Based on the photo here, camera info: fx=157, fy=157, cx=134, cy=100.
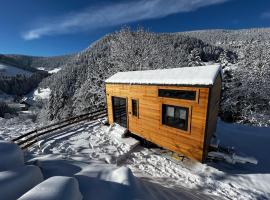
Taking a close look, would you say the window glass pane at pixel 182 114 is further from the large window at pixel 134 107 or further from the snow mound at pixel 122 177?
the snow mound at pixel 122 177

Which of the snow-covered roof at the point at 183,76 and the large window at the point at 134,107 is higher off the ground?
the snow-covered roof at the point at 183,76

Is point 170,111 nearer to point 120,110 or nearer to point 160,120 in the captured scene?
point 160,120

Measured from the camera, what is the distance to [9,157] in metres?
3.42

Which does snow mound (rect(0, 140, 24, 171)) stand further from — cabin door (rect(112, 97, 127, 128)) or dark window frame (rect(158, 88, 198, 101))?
cabin door (rect(112, 97, 127, 128))

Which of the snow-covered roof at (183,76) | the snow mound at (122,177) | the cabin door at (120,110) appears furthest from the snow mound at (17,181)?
the cabin door at (120,110)

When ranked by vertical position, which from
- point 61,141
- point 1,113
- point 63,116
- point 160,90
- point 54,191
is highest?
point 160,90

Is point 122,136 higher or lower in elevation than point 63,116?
higher

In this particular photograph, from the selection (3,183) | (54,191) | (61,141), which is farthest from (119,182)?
(61,141)

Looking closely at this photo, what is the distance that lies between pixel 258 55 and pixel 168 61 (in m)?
9.34

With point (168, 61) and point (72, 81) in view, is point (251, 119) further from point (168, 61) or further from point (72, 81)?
point (72, 81)

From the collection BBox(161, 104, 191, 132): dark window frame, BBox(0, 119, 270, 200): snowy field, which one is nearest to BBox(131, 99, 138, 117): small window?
BBox(0, 119, 270, 200): snowy field

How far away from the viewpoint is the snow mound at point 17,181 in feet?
8.25

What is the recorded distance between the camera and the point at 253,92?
14.8 m

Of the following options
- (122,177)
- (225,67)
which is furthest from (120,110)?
(225,67)
